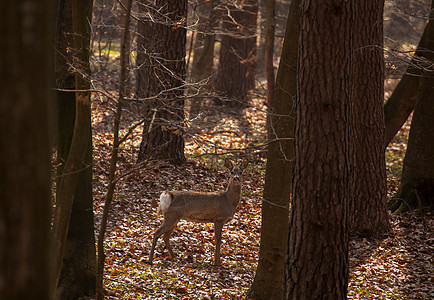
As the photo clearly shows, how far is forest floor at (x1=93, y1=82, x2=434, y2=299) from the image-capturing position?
7.97 meters

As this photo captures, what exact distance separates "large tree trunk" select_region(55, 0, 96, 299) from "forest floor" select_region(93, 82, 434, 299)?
1.46 feet

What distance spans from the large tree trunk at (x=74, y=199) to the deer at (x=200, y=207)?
160 cm

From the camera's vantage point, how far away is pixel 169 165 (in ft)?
43.6

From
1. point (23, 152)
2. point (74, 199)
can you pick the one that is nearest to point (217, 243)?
point (74, 199)

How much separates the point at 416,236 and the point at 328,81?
6.04 meters

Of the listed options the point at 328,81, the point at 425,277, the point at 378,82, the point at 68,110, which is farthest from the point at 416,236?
the point at 68,110

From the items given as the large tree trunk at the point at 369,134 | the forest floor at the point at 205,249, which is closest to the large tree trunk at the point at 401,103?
the forest floor at the point at 205,249

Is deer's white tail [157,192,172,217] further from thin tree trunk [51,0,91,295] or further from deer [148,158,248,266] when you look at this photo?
thin tree trunk [51,0,91,295]

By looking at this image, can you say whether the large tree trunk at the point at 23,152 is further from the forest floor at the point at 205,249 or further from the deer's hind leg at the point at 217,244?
the deer's hind leg at the point at 217,244

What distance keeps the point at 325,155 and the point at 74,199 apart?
372cm

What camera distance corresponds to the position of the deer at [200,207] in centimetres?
895

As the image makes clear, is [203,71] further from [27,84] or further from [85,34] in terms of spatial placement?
[27,84]

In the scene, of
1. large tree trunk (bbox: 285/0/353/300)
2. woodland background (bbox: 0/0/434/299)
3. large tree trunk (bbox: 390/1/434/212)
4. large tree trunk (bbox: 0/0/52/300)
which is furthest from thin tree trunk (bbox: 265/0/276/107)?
large tree trunk (bbox: 0/0/52/300)

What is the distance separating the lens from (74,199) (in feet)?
23.4
